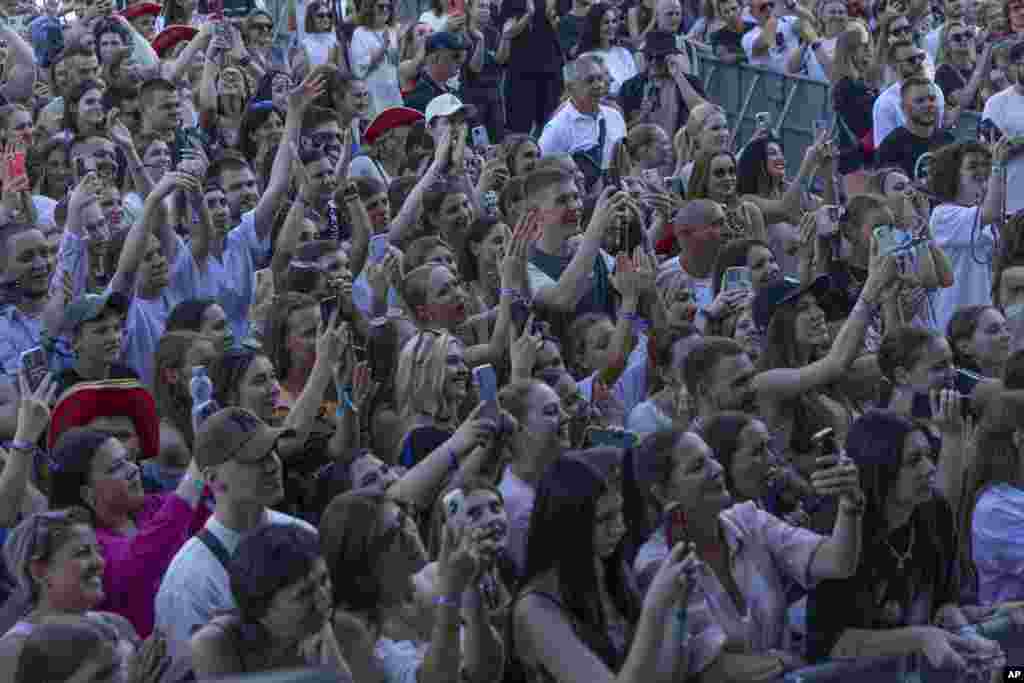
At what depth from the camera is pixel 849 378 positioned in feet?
26.8

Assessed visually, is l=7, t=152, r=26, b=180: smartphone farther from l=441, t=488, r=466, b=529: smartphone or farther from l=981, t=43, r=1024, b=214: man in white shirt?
l=981, t=43, r=1024, b=214: man in white shirt

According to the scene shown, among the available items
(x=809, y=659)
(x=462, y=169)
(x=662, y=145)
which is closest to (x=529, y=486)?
(x=809, y=659)

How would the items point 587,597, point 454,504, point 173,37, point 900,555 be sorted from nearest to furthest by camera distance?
point 587,597 → point 454,504 → point 900,555 → point 173,37

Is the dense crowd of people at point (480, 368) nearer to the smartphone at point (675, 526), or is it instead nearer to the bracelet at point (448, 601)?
the bracelet at point (448, 601)

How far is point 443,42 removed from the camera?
44.2ft

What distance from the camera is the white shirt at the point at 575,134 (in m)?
12.4

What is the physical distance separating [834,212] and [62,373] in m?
4.14

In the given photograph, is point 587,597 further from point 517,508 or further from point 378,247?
point 378,247

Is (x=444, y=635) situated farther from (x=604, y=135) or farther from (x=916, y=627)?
(x=604, y=135)

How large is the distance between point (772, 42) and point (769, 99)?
0.42 metres

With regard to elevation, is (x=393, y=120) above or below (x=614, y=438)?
below

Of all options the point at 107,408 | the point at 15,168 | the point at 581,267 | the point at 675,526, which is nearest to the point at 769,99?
the point at 581,267

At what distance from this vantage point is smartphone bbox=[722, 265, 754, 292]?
341 inches

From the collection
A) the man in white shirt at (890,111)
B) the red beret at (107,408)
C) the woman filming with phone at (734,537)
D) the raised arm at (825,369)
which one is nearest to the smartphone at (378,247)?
the raised arm at (825,369)
